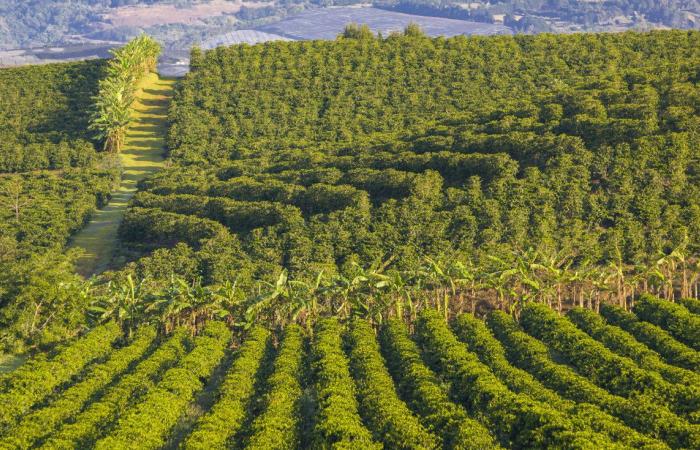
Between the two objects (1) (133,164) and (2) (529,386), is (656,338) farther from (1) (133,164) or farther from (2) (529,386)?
(1) (133,164)

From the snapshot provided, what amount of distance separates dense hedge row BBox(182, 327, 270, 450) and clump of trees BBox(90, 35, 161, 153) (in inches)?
3048

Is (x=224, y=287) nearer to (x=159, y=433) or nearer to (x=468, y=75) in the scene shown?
(x=159, y=433)

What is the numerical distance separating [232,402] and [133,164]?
282 feet

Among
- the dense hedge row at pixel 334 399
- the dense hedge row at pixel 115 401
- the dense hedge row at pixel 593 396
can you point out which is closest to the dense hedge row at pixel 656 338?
the dense hedge row at pixel 593 396

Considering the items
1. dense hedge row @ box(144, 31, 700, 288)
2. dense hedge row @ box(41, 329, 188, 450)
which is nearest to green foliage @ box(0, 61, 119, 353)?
dense hedge row @ box(41, 329, 188, 450)

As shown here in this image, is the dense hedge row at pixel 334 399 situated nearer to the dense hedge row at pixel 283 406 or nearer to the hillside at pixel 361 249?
the hillside at pixel 361 249

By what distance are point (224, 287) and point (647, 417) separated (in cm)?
3655

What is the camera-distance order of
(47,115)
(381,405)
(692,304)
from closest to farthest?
Answer: (381,405) < (692,304) < (47,115)

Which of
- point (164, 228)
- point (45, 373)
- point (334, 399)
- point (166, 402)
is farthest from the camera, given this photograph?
point (164, 228)

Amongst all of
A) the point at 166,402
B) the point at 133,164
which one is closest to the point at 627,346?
the point at 166,402

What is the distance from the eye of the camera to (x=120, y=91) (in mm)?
128125

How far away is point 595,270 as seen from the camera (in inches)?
2464

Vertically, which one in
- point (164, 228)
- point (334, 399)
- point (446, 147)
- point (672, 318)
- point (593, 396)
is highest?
point (446, 147)

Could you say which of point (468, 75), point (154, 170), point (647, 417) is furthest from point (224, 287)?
point (468, 75)
